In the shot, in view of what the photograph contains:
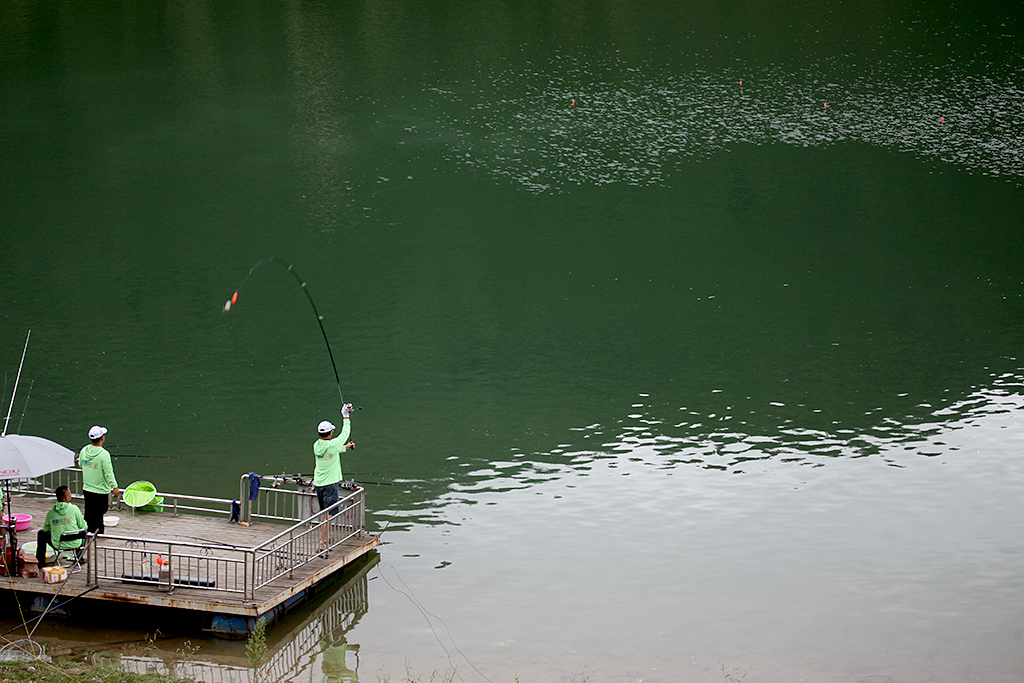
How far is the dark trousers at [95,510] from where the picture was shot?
1191 centimetres

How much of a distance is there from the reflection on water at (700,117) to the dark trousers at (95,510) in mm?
26387

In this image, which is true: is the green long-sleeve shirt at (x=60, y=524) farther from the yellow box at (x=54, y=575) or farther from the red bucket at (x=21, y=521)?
the red bucket at (x=21, y=521)

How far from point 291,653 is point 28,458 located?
342 centimetres

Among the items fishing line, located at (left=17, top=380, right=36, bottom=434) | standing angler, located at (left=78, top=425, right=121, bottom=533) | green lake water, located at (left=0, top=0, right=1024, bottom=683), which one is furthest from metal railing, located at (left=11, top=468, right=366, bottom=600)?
fishing line, located at (left=17, top=380, right=36, bottom=434)

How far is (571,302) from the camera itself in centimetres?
2891

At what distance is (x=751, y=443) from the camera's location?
19.2 metres

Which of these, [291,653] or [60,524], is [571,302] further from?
[60,524]

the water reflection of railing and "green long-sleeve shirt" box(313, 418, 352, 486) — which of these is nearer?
the water reflection of railing

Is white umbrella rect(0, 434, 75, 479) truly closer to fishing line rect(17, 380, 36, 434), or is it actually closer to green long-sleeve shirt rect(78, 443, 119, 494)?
green long-sleeve shirt rect(78, 443, 119, 494)

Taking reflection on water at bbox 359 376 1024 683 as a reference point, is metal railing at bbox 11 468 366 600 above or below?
above

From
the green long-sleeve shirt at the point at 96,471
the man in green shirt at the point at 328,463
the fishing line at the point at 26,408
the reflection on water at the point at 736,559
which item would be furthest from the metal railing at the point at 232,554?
the fishing line at the point at 26,408

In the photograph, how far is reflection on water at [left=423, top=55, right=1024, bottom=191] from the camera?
38.4 meters

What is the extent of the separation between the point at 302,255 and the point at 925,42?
99.2ft

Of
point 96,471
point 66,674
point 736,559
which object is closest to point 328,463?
point 96,471
